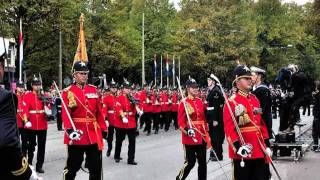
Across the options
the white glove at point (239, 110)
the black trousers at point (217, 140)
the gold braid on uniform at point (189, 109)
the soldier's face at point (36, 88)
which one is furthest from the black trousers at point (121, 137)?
the white glove at point (239, 110)

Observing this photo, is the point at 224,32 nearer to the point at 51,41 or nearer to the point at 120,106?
the point at 51,41

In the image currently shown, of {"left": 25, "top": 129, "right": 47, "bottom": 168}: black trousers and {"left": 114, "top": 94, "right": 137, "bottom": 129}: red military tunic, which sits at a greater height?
{"left": 114, "top": 94, "right": 137, "bottom": 129}: red military tunic

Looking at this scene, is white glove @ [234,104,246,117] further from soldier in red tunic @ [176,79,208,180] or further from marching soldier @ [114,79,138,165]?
marching soldier @ [114,79,138,165]

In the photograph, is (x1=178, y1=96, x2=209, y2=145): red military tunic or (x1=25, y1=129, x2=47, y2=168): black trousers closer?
(x1=178, y1=96, x2=209, y2=145): red military tunic

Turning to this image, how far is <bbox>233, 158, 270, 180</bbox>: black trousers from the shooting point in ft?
24.4

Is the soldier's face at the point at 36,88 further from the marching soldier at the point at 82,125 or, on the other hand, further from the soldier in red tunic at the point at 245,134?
the soldier in red tunic at the point at 245,134

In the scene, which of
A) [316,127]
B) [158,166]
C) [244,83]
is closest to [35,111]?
[158,166]

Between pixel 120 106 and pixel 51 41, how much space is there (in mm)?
29478

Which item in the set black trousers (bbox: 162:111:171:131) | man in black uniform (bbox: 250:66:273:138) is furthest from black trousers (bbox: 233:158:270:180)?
black trousers (bbox: 162:111:171:131)

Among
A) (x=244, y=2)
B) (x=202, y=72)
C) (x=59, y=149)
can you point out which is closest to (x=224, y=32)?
(x=202, y=72)

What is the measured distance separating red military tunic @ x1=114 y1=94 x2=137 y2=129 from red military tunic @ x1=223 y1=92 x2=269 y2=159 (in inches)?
277

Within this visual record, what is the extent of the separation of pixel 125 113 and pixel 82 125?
598 cm

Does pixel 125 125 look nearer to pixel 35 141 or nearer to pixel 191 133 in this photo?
pixel 35 141

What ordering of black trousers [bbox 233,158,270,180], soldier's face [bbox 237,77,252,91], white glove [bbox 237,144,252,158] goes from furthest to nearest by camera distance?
1. soldier's face [bbox 237,77,252,91]
2. black trousers [bbox 233,158,270,180]
3. white glove [bbox 237,144,252,158]
